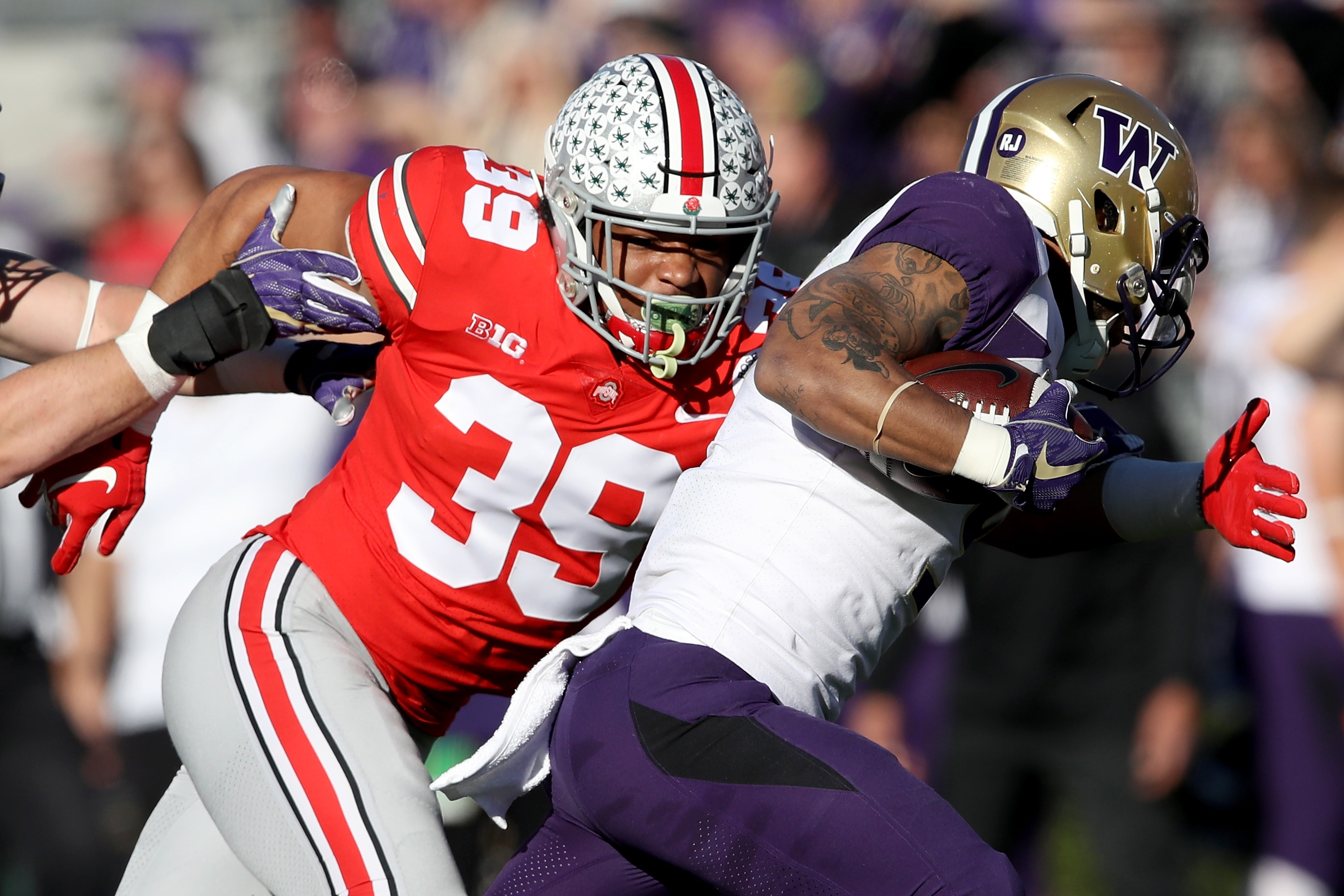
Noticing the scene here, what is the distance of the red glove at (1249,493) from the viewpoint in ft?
7.73

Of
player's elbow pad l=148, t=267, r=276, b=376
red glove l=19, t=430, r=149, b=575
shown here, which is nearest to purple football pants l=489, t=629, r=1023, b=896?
player's elbow pad l=148, t=267, r=276, b=376

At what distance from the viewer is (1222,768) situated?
226 inches

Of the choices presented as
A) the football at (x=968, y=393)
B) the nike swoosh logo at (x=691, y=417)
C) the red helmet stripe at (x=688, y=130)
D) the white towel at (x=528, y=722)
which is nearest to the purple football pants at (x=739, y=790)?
the white towel at (x=528, y=722)

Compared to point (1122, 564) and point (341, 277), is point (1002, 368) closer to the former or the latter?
point (341, 277)

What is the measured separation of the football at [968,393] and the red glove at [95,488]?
61.5 inches

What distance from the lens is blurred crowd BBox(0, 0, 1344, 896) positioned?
4684 millimetres

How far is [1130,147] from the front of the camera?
2.62 metres

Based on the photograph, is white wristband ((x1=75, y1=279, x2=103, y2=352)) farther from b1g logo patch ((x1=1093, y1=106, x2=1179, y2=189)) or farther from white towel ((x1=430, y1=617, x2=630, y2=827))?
b1g logo patch ((x1=1093, y1=106, x2=1179, y2=189))

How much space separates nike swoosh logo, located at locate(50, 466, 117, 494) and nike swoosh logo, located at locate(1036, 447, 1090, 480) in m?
1.86

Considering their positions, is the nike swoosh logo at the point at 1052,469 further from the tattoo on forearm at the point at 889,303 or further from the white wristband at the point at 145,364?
the white wristband at the point at 145,364

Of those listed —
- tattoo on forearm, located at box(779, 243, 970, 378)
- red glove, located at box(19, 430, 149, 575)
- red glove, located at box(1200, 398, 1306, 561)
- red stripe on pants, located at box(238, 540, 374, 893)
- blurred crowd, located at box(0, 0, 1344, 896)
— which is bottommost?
blurred crowd, located at box(0, 0, 1344, 896)

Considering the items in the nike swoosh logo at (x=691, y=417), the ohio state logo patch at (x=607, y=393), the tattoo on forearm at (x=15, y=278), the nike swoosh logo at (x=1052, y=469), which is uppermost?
the nike swoosh logo at (x=1052, y=469)

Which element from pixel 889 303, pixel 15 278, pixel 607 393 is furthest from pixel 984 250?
pixel 15 278

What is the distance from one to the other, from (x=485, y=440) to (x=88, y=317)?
3.23ft
